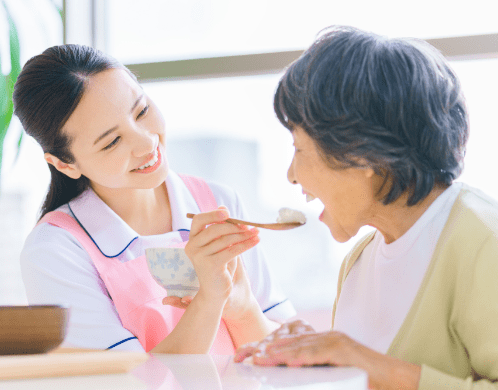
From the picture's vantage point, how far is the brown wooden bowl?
2.55 ft

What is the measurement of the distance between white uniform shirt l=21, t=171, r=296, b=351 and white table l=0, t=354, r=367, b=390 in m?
0.62

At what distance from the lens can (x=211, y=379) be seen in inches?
29.0

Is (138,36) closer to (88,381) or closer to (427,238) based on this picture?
(427,238)

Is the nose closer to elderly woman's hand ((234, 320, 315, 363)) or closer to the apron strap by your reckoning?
elderly woman's hand ((234, 320, 315, 363))

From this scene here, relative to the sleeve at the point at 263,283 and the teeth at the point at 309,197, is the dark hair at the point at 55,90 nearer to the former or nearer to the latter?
the sleeve at the point at 263,283

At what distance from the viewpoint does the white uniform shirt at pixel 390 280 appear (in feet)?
3.42

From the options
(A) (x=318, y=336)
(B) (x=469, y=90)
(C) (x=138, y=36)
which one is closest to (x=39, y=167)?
(C) (x=138, y=36)

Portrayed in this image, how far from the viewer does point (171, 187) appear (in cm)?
176

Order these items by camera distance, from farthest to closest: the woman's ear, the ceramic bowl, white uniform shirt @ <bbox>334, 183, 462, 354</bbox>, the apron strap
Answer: the apron strap, the woman's ear, the ceramic bowl, white uniform shirt @ <bbox>334, 183, 462, 354</bbox>

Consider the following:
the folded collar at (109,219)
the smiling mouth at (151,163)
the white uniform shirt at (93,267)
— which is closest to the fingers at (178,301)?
the white uniform shirt at (93,267)

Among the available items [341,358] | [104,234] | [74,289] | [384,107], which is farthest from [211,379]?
→ [104,234]

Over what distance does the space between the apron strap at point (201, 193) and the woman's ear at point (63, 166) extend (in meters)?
0.38

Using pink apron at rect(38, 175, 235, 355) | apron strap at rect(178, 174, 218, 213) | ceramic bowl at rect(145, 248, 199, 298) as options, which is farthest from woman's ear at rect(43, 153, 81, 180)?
ceramic bowl at rect(145, 248, 199, 298)

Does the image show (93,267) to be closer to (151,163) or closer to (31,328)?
(151,163)
